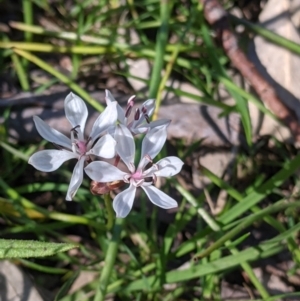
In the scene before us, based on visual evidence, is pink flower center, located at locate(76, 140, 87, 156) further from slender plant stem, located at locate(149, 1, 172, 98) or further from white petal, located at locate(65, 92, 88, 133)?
slender plant stem, located at locate(149, 1, 172, 98)

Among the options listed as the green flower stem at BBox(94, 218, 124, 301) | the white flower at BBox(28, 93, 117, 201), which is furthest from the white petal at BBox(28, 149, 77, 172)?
the green flower stem at BBox(94, 218, 124, 301)

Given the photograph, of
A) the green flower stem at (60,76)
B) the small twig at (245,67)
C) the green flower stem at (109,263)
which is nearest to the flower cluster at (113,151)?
the green flower stem at (109,263)

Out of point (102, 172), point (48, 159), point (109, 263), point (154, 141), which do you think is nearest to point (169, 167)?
point (154, 141)

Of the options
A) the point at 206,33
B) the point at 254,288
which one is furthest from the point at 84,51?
the point at 254,288

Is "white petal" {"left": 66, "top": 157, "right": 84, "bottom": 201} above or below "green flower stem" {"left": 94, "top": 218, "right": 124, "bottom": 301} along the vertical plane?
above

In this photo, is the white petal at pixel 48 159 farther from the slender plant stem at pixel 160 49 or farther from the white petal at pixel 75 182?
the slender plant stem at pixel 160 49
